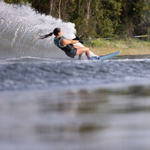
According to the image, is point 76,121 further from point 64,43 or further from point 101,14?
point 101,14

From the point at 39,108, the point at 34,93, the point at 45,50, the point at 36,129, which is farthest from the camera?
the point at 45,50

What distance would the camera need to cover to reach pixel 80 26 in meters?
33.5

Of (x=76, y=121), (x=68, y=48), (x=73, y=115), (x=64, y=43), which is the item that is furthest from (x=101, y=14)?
(x=76, y=121)

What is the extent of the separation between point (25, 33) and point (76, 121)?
17364 mm

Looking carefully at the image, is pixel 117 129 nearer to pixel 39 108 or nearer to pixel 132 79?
pixel 39 108

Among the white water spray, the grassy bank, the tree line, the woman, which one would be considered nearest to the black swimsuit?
the woman

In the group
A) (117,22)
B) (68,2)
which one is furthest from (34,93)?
(117,22)

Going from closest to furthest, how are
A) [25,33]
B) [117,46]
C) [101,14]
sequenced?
[25,33] < [117,46] < [101,14]

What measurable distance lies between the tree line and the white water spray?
8.49m

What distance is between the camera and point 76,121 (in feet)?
14.4

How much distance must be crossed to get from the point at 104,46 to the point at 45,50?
477 inches

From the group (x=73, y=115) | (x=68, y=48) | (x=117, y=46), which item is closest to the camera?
(x=73, y=115)

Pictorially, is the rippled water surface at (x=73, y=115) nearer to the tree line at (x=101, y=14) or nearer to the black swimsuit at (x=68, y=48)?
the black swimsuit at (x=68, y=48)

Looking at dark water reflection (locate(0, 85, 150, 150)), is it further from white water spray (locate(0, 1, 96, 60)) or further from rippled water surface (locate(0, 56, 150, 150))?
white water spray (locate(0, 1, 96, 60))
